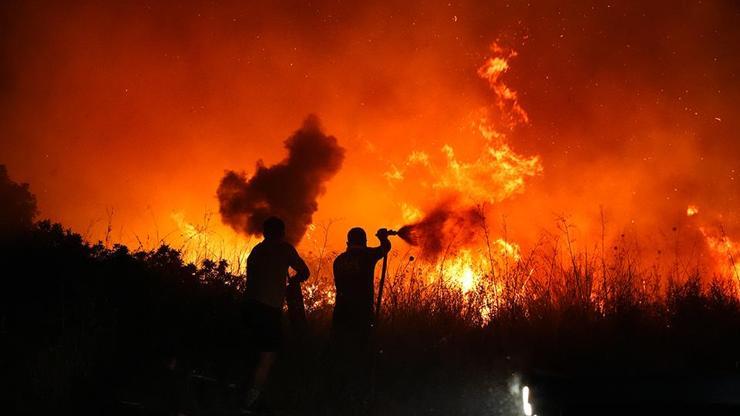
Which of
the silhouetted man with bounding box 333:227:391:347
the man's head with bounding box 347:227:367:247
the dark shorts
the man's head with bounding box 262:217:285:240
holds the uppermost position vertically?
the man's head with bounding box 347:227:367:247

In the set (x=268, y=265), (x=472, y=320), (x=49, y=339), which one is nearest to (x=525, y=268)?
(x=472, y=320)

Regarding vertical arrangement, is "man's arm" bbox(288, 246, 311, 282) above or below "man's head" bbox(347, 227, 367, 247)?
below

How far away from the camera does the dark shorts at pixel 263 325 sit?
287 inches

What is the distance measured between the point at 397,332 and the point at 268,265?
2.83 metres

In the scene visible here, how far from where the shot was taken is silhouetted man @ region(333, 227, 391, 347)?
8.29 metres

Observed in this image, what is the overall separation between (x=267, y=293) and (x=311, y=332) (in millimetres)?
2389

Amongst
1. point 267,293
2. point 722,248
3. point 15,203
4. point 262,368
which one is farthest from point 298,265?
point 722,248

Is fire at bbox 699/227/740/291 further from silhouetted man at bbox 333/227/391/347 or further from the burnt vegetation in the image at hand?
silhouetted man at bbox 333/227/391/347

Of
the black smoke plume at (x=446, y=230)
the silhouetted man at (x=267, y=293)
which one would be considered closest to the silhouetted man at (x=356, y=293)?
the silhouetted man at (x=267, y=293)

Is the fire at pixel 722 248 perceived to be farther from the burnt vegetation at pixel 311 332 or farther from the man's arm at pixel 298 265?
the man's arm at pixel 298 265

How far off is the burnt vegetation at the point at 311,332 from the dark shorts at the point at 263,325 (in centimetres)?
78

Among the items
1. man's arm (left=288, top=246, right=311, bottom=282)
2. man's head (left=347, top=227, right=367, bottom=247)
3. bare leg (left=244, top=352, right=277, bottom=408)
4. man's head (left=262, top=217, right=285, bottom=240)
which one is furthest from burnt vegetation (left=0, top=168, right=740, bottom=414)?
man's head (left=262, top=217, right=285, bottom=240)

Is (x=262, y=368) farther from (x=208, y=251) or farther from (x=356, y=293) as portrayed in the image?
(x=208, y=251)

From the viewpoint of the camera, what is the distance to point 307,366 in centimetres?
843
